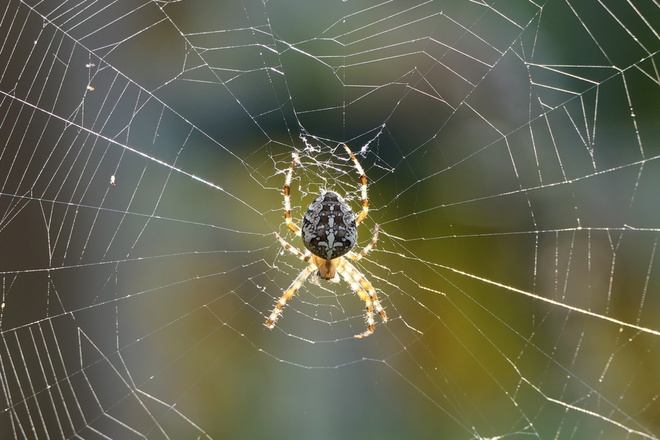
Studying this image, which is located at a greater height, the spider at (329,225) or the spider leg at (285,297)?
the spider at (329,225)

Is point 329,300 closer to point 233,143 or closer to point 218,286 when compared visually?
point 218,286

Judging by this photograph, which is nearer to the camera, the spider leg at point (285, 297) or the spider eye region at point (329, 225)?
the spider eye region at point (329, 225)

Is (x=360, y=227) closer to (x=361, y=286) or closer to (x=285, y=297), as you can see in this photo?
(x=361, y=286)

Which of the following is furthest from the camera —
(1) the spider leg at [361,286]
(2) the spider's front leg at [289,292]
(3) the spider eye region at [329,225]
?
(1) the spider leg at [361,286]

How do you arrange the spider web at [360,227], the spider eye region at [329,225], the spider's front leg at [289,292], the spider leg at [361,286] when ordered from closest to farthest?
1. the spider eye region at [329,225]
2. the spider's front leg at [289,292]
3. the spider leg at [361,286]
4. the spider web at [360,227]

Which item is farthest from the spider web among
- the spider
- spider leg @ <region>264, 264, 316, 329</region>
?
the spider

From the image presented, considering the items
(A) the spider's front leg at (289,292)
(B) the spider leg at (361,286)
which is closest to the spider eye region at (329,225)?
(A) the spider's front leg at (289,292)

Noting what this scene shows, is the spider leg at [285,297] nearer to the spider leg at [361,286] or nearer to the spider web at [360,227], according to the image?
the spider leg at [361,286]
